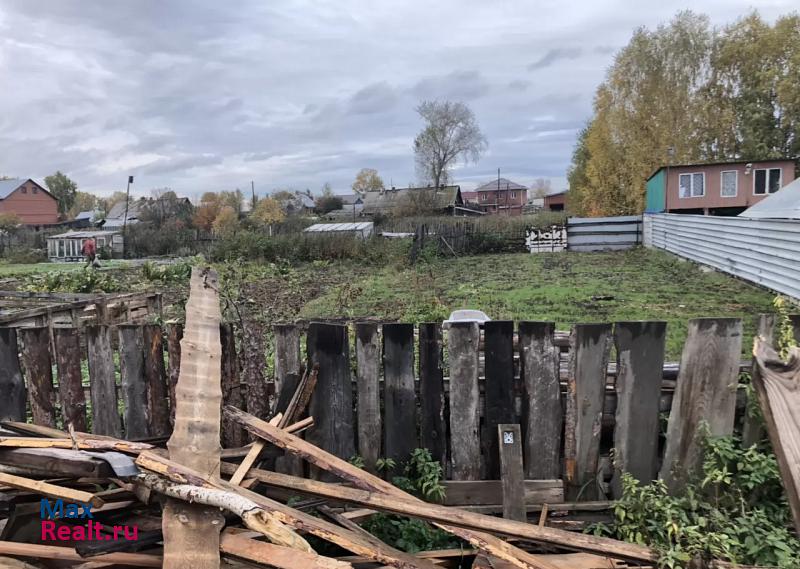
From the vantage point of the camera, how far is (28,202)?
195ft

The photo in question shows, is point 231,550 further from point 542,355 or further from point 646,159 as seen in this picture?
point 646,159

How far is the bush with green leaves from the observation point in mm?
2045

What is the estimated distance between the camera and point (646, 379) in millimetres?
2439

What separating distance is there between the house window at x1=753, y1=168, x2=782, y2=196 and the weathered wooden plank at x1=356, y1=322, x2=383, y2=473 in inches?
1101

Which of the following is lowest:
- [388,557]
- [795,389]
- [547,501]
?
[547,501]

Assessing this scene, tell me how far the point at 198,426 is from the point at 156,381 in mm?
1014

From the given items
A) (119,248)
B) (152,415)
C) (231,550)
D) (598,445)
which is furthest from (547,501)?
(119,248)

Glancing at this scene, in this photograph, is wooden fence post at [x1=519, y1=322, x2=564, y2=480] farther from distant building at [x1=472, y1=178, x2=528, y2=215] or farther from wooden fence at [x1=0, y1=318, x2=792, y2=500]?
distant building at [x1=472, y1=178, x2=528, y2=215]

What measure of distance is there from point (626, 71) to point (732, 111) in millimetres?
7135

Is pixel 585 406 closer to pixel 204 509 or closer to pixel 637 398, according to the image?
pixel 637 398

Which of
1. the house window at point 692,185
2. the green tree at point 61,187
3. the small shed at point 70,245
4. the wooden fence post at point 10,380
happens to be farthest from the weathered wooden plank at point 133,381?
the green tree at point 61,187

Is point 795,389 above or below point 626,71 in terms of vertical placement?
below

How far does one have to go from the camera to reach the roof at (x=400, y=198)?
44.5m

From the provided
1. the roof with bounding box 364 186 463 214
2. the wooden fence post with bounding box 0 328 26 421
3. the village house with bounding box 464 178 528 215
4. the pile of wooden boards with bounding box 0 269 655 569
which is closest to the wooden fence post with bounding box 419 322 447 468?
the pile of wooden boards with bounding box 0 269 655 569
